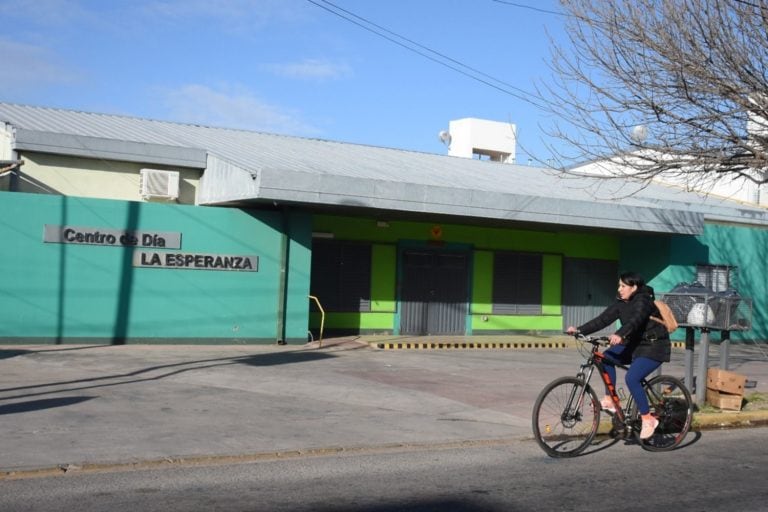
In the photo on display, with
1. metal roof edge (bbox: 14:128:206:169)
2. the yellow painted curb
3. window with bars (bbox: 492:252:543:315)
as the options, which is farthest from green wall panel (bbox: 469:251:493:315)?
metal roof edge (bbox: 14:128:206:169)

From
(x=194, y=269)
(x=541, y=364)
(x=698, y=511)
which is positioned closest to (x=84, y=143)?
(x=194, y=269)

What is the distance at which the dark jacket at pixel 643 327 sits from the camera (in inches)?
372

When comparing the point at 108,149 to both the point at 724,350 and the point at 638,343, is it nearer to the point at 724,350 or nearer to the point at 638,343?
the point at 724,350

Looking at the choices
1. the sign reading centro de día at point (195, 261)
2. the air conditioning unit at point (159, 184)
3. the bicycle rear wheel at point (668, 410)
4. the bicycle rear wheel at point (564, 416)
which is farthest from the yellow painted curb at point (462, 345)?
the bicycle rear wheel at point (564, 416)

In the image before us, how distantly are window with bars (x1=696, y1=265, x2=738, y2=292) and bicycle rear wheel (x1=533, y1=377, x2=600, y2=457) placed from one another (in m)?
18.7

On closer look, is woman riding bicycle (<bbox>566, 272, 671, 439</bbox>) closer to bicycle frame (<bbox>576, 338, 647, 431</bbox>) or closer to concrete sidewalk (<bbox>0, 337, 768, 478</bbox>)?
bicycle frame (<bbox>576, 338, 647, 431</bbox>)

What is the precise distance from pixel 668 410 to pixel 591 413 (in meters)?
1.17

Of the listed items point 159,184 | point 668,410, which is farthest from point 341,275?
point 668,410

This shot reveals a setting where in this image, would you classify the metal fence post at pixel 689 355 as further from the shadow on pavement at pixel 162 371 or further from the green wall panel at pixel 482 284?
the green wall panel at pixel 482 284

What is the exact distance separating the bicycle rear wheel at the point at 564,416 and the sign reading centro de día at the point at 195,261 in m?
11.1

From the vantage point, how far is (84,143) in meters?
18.8

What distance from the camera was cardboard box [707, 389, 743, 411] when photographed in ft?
39.9

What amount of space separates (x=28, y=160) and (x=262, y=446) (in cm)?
1165

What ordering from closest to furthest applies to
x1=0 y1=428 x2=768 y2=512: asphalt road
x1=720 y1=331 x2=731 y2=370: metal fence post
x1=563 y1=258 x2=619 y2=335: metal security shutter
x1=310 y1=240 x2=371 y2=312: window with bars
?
x1=0 y1=428 x2=768 y2=512: asphalt road → x1=720 y1=331 x2=731 y2=370: metal fence post → x1=310 y1=240 x2=371 y2=312: window with bars → x1=563 y1=258 x2=619 y2=335: metal security shutter
